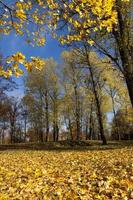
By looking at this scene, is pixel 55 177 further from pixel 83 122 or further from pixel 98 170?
pixel 83 122

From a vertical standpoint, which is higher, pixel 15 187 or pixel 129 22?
pixel 129 22

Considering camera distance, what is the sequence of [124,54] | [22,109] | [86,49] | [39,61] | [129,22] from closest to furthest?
[39,61], [124,54], [129,22], [86,49], [22,109]

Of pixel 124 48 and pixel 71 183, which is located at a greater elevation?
pixel 124 48

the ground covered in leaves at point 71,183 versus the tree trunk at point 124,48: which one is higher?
the tree trunk at point 124,48

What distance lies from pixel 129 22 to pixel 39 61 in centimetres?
1421

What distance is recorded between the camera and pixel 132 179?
360 inches

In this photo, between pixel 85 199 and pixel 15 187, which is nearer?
pixel 85 199

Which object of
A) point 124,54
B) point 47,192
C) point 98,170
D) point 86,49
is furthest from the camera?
point 86,49

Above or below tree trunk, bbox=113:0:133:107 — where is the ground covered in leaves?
below

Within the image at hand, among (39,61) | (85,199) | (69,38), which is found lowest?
(85,199)

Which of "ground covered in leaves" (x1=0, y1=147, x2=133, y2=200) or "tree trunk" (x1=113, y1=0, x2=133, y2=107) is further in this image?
"tree trunk" (x1=113, y1=0, x2=133, y2=107)

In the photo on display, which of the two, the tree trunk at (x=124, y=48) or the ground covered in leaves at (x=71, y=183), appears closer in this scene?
the ground covered in leaves at (x=71, y=183)

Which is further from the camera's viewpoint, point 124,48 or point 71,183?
point 124,48

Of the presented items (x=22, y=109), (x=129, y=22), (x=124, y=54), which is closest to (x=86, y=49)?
(x=129, y=22)
